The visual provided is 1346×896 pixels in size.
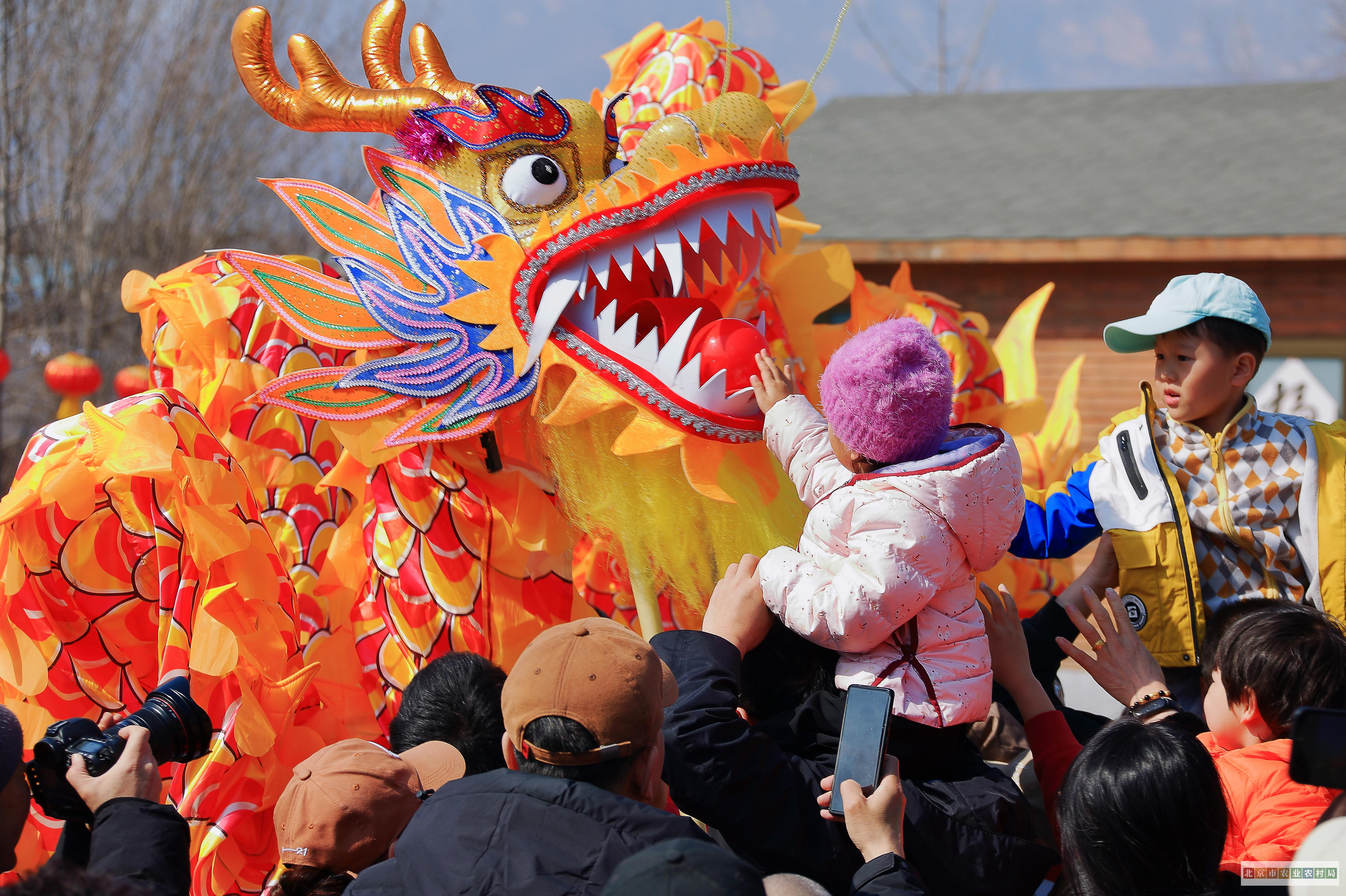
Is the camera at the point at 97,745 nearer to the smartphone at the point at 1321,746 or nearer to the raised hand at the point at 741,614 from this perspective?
the raised hand at the point at 741,614

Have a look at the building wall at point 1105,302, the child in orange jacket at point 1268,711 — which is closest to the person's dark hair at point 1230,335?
the child in orange jacket at point 1268,711

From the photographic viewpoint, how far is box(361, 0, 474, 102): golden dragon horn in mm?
2629

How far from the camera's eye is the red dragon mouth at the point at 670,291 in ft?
7.59

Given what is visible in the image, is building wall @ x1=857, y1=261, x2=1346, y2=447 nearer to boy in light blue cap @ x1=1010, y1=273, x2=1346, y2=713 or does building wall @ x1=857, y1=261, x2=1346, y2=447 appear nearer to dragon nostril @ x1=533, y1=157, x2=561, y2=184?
boy in light blue cap @ x1=1010, y1=273, x2=1346, y2=713

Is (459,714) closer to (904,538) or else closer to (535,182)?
(904,538)

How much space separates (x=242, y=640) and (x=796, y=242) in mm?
2141

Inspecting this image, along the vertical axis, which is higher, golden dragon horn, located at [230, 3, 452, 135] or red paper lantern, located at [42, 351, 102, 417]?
golden dragon horn, located at [230, 3, 452, 135]

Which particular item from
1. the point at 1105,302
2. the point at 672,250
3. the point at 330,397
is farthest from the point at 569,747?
the point at 1105,302

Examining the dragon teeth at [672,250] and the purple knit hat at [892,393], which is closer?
the purple knit hat at [892,393]

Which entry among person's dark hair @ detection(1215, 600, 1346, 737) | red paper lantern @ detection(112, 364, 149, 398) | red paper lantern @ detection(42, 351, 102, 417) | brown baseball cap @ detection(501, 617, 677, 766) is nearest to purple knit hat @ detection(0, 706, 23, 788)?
brown baseball cap @ detection(501, 617, 677, 766)

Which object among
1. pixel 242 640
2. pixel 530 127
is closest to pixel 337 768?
pixel 242 640

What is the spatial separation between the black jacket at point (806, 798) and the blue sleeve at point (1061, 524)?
68cm

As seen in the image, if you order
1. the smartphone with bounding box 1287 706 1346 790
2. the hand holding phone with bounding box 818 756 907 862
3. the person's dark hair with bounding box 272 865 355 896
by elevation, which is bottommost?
the person's dark hair with bounding box 272 865 355 896

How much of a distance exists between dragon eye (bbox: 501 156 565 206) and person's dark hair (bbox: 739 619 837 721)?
3.44 feet
